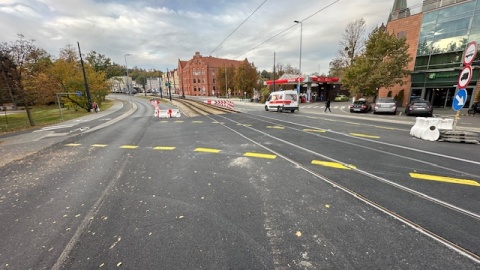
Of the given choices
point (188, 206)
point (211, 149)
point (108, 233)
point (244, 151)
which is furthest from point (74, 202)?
point (244, 151)

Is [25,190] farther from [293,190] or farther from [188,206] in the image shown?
[293,190]

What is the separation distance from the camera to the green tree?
20172 mm

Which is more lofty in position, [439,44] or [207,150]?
[439,44]

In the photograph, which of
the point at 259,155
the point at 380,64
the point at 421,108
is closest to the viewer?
the point at 259,155

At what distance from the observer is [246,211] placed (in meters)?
3.50

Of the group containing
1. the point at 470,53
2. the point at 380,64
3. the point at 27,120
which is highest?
the point at 380,64

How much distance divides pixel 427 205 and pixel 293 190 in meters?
2.30

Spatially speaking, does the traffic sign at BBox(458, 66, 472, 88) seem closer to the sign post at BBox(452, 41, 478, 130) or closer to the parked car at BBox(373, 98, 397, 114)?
the sign post at BBox(452, 41, 478, 130)

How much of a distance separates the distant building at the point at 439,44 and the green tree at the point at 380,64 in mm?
5112

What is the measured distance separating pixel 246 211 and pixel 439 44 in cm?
3207

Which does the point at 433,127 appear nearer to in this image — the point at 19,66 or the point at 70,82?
the point at 19,66

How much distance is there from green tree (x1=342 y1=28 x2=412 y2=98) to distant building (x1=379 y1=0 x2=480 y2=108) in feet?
16.8

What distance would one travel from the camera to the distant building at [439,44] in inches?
815

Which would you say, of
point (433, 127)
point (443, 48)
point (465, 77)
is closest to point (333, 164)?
point (433, 127)
